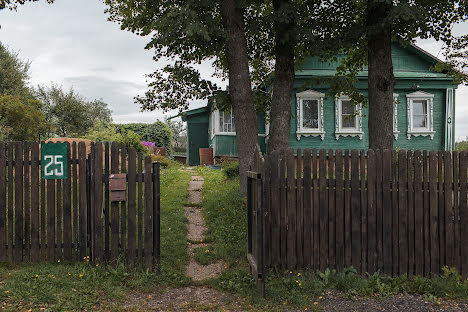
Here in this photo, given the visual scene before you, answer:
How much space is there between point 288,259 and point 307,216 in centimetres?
71

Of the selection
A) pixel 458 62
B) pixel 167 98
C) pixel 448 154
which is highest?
pixel 458 62

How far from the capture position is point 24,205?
6.68 m

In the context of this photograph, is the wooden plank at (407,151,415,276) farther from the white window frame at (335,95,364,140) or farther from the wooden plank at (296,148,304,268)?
the white window frame at (335,95,364,140)

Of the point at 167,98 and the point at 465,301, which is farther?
the point at 167,98

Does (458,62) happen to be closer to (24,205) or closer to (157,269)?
(157,269)

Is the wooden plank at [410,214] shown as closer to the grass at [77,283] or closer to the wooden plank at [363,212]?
the wooden plank at [363,212]

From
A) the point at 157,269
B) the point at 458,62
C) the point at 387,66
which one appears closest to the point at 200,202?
the point at 157,269

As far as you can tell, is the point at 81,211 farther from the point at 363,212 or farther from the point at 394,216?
the point at 394,216

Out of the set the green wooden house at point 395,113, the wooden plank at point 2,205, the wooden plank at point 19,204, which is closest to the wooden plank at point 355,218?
the wooden plank at point 19,204

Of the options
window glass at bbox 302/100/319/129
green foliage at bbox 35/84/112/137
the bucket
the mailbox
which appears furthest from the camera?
green foliage at bbox 35/84/112/137

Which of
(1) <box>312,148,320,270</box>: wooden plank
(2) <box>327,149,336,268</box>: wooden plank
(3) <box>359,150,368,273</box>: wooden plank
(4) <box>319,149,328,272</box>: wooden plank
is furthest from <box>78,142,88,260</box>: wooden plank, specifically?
(3) <box>359,150,368,273</box>: wooden plank

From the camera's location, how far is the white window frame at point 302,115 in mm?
18938

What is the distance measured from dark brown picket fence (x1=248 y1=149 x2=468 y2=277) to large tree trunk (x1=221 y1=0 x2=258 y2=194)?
14.5 ft

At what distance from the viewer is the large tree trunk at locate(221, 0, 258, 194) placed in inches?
415
